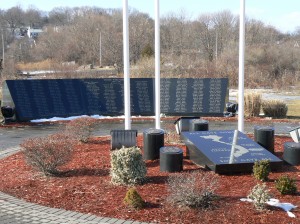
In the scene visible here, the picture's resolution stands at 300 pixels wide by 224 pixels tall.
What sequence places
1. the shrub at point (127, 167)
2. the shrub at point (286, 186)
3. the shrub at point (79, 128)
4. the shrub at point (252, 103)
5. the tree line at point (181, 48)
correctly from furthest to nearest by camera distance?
1. the tree line at point (181, 48)
2. the shrub at point (252, 103)
3. the shrub at point (79, 128)
4. the shrub at point (127, 167)
5. the shrub at point (286, 186)

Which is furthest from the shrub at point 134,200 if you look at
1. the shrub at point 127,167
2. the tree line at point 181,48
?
the tree line at point 181,48

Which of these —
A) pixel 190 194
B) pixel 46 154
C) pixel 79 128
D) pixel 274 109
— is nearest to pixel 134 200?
pixel 190 194

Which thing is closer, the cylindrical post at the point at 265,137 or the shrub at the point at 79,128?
the cylindrical post at the point at 265,137

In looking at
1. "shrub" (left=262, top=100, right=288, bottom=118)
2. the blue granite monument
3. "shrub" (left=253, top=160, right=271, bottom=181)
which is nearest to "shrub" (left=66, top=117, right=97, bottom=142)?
the blue granite monument

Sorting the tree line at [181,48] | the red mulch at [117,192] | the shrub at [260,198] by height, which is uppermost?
the tree line at [181,48]

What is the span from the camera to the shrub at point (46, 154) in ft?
27.9

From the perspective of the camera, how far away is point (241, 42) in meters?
10.9

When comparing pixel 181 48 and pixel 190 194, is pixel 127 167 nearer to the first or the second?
pixel 190 194

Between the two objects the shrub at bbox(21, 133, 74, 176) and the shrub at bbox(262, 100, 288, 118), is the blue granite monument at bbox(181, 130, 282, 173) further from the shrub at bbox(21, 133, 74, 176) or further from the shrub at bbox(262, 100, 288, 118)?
the shrub at bbox(262, 100, 288, 118)

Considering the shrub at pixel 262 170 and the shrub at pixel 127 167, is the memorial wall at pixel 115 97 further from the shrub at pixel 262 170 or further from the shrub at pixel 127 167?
the shrub at pixel 127 167

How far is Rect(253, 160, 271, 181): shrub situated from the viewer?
8109 mm

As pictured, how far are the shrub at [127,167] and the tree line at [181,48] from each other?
20334 millimetres

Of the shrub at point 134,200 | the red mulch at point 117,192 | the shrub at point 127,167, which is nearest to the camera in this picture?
the red mulch at point 117,192

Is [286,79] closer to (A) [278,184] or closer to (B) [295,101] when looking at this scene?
(B) [295,101]
